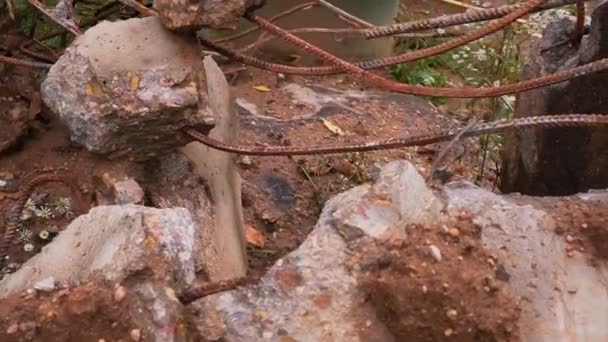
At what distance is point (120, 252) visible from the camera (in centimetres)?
129

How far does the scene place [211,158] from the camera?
1.97 m

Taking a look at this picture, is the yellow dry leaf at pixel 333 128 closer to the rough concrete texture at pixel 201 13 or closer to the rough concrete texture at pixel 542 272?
the rough concrete texture at pixel 201 13

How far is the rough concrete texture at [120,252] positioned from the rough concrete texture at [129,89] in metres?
0.28

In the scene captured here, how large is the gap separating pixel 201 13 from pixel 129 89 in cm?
18

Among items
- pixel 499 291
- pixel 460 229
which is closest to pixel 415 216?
pixel 460 229

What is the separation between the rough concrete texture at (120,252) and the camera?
1.28 metres

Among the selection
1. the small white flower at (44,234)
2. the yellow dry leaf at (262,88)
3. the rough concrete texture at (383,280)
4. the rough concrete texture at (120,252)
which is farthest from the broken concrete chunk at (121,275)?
the yellow dry leaf at (262,88)

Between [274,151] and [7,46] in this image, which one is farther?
[7,46]

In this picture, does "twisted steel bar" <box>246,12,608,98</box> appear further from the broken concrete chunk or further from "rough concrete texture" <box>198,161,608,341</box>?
the broken concrete chunk

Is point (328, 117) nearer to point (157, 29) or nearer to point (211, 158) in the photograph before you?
point (211, 158)

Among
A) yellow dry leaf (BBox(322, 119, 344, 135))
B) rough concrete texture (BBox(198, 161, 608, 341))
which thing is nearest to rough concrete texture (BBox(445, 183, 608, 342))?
rough concrete texture (BBox(198, 161, 608, 341))

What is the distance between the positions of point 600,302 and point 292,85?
194 cm

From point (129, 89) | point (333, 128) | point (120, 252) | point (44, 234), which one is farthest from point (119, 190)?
point (333, 128)

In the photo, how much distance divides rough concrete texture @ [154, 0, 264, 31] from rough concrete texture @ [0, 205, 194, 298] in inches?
16.3
